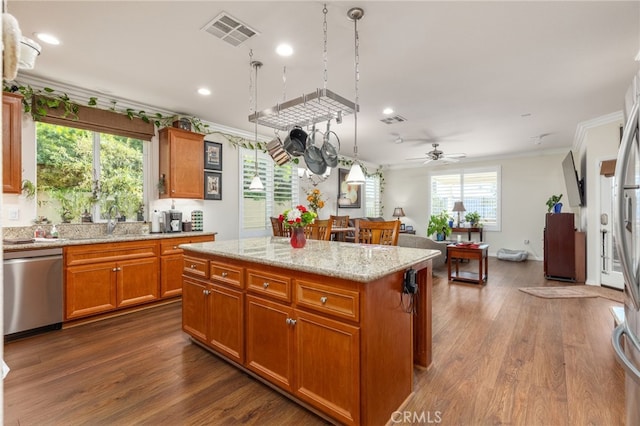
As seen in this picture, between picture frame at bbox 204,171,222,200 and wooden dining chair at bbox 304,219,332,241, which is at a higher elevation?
picture frame at bbox 204,171,222,200

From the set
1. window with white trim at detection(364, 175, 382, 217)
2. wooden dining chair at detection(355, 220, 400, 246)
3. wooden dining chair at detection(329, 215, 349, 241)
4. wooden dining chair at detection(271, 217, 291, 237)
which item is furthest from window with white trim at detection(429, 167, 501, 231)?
wooden dining chair at detection(355, 220, 400, 246)

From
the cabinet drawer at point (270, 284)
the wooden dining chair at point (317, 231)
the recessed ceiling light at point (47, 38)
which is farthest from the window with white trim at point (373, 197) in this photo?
the recessed ceiling light at point (47, 38)

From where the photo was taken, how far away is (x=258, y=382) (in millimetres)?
2299

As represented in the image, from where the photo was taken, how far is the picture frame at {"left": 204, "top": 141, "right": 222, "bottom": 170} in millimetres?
4895

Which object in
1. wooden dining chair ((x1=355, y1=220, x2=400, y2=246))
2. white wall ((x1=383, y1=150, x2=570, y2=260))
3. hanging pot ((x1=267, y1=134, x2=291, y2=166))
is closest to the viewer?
hanging pot ((x1=267, y1=134, x2=291, y2=166))

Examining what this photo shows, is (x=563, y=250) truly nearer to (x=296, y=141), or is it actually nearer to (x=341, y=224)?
(x=341, y=224)

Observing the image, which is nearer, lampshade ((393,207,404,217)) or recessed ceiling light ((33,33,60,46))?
recessed ceiling light ((33,33,60,46))

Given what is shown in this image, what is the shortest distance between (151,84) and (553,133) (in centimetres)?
641

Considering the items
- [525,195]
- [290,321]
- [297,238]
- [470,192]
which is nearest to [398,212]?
[470,192]

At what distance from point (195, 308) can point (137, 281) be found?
1421 millimetres

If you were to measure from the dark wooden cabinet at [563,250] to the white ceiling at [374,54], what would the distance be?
1764 mm

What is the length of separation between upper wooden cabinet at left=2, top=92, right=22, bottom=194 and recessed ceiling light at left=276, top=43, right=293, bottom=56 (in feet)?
8.70

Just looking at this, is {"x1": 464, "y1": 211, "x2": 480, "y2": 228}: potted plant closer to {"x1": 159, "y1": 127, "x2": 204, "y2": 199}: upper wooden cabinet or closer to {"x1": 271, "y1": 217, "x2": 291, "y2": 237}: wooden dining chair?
{"x1": 271, "y1": 217, "x2": 291, "y2": 237}: wooden dining chair

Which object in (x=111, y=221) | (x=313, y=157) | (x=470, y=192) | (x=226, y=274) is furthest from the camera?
(x=470, y=192)
